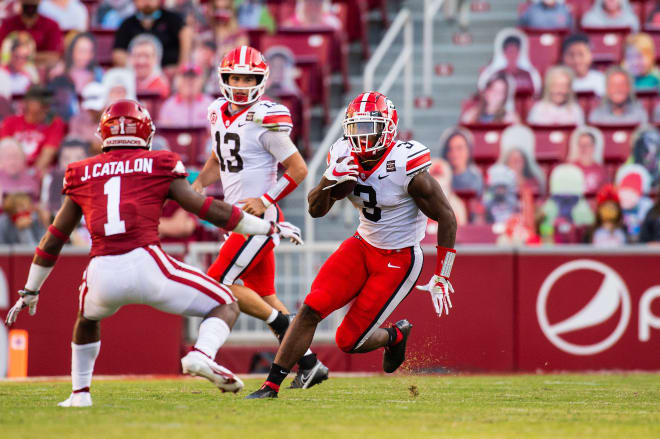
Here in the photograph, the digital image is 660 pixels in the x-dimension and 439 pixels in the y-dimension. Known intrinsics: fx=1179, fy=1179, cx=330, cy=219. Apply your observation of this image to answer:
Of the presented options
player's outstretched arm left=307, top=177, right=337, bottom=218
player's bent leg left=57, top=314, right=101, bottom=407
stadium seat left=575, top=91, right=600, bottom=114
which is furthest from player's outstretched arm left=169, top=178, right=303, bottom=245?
stadium seat left=575, top=91, right=600, bottom=114

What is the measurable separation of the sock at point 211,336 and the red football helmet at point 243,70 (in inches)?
83.8

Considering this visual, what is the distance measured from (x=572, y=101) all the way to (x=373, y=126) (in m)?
6.22

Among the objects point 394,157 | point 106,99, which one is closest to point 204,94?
point 106,99

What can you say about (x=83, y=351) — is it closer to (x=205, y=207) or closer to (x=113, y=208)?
(x=113, y=208)

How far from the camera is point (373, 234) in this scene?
7.14m

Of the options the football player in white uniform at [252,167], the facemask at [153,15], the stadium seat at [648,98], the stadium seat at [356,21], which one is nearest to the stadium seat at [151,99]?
the facemask at [153,15]

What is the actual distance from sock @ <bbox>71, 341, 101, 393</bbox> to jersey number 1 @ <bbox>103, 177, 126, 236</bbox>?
2.00 feet

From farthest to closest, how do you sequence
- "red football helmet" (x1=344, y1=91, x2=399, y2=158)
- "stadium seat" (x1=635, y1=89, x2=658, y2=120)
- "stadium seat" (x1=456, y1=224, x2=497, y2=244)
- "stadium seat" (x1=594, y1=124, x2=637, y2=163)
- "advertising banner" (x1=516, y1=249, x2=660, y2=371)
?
1. "stadium seat" (x1=635, y1=89, x2=658, y2=120)
2. "stadium seat" (x1=594, y1=124, x2=637, y2=163)
3. "stadium seat" (x1=456, y1=224, x2=497, y2=244)
4. "advertising banner" (x1=516, y1=249, x2=660, y2=371)
5. "red football helmet" (x1=344, y1=91, x2=399, y2=158)

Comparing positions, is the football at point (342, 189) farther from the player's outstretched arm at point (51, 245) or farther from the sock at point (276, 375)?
the player's outstretched arm at point (51, 245)

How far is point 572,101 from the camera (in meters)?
12.5

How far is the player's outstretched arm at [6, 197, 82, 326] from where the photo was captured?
19.7 feet

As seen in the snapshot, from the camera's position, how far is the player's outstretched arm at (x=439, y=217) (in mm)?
6840

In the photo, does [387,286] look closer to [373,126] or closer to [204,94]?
[373,126]

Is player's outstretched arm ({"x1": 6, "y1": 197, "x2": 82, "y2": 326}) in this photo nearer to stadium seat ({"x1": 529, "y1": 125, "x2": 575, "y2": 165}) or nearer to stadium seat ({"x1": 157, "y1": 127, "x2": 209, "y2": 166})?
stadium seat ({"x1": 157, "y1": 127, "x2": 209, "y2": 166})
